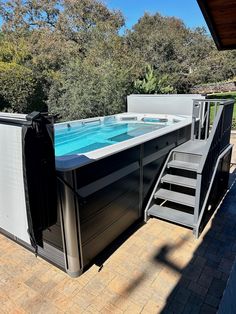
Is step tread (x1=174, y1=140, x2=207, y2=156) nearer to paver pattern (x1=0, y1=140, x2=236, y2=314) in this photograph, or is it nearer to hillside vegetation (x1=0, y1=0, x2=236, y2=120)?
paver pattern (x1=0, y1=140, x2=236, y2=314)

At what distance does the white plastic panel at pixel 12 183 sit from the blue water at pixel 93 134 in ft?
9.80

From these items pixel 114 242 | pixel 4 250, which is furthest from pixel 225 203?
pixel 4 250

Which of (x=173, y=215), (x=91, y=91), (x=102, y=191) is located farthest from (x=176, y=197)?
(x=91, y=91)

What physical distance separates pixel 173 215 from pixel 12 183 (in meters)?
2.15

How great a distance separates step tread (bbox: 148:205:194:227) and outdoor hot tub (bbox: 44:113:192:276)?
187 millimetres

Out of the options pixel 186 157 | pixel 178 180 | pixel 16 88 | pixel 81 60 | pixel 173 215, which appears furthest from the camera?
pixel 81 60

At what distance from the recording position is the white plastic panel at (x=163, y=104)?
6352 mm

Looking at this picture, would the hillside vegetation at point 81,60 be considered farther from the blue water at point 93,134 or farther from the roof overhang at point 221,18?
the roof overhang at point 221,18

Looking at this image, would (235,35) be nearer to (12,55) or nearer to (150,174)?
(150,174)

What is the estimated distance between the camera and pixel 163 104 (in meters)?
6.75

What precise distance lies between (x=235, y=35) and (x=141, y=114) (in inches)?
195

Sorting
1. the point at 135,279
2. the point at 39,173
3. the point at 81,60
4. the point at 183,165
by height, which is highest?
the point at 81,60

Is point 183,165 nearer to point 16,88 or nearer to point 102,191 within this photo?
point 102,191

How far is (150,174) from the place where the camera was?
A: 350cm
